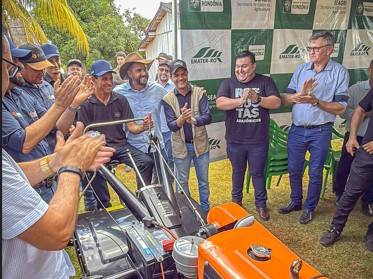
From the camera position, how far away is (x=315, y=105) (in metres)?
2.90

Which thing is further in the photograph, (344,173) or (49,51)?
(49,51)

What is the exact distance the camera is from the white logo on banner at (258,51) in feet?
12.0

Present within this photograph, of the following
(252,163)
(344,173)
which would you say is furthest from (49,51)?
(344,173)

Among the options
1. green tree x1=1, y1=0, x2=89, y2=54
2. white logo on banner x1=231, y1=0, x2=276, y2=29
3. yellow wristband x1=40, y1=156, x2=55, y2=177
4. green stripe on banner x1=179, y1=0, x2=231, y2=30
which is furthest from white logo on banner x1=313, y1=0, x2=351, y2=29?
green tree x1=1, y1=0, x2=89, y2=54

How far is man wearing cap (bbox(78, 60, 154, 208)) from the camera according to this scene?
10.0 feet

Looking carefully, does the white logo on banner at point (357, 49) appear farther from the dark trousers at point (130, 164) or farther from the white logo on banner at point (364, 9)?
the dark trousers at point (130, 164)

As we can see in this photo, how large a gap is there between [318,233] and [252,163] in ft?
3.14

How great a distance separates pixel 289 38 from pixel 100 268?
11.5ft

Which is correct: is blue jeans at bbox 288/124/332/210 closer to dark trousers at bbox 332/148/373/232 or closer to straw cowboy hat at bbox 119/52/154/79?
dark trousers at bbox 332/148/373/232

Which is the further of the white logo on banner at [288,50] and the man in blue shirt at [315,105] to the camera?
the white logo on banner at [288,50]

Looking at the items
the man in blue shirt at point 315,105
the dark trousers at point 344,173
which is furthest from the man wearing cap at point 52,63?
the dark trousers at point 344,173

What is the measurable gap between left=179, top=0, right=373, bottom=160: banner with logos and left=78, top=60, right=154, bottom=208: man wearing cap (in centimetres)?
83

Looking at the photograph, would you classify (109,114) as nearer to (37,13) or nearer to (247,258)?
(247,258)

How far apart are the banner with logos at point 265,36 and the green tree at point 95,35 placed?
44.7 feet
